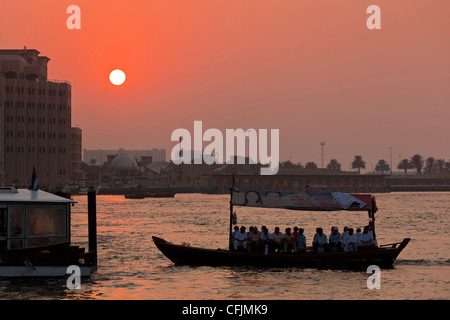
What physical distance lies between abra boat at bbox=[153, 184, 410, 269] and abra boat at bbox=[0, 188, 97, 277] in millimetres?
7101

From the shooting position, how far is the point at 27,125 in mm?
194875

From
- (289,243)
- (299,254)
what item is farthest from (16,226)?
(299,254)

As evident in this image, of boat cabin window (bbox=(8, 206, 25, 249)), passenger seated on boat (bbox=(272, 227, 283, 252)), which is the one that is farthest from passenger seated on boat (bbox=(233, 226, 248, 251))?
boat cabin window (bbox=(8, 206, 25, 249))

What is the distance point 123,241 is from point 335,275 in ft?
90.8

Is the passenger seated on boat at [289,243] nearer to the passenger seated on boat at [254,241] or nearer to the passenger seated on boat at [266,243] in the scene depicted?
the passenger seated on boat at [266,243]

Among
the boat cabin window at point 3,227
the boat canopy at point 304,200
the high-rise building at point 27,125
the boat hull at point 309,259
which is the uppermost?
the high-rise building at point 27,125

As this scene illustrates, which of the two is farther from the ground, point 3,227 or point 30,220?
point 30,220

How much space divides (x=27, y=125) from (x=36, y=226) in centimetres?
17718

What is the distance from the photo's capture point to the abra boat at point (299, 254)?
31.3 metres

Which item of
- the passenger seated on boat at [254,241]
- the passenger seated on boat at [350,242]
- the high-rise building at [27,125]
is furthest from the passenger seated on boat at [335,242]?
the high-rise building at [27,125]

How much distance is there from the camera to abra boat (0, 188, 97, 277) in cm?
2573

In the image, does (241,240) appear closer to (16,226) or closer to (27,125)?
(16,226)
